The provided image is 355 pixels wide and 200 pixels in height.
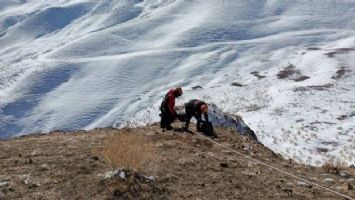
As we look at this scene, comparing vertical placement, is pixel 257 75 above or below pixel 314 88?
below

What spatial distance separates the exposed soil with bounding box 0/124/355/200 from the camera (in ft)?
29.5

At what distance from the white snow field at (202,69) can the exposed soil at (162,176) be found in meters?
16.3

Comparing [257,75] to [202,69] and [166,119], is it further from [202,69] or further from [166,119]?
[166,119]

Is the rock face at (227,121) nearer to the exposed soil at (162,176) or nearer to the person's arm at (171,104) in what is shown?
the person's arm at (171,104)

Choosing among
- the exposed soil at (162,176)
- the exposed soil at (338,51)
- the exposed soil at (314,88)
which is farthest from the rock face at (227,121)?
the exposed soil at (338,51)

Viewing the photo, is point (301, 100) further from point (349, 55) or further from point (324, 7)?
point (324, 7)

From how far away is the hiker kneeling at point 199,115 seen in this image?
52.1ft

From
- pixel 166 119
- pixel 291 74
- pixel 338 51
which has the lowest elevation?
pixel 338 51

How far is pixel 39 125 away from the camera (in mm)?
64375

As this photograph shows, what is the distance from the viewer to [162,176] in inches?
388

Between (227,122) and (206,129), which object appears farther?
(227,122)

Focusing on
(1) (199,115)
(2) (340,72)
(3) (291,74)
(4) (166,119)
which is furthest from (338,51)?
(4) (166,119)

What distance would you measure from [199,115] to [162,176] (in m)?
6.80

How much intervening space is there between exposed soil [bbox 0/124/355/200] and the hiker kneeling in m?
2.20
